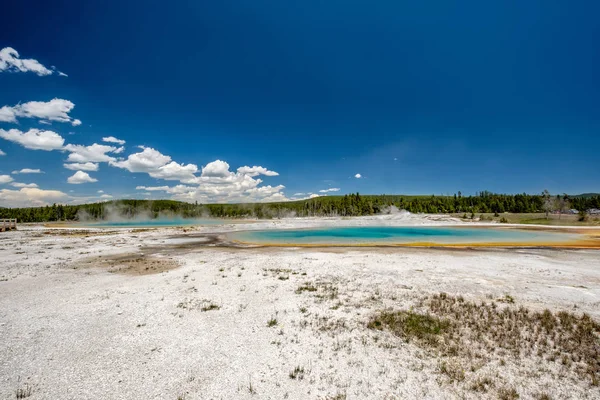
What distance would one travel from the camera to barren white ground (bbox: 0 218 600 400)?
21.1 ft

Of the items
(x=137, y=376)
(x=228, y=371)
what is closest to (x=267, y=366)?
(x=228, y=371)

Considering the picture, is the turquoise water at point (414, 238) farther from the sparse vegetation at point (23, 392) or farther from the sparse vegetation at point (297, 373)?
the sparse vegetation at point (23, 392)

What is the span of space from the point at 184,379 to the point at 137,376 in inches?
53.2

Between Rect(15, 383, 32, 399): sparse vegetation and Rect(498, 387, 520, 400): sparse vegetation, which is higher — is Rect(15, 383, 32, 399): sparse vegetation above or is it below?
above

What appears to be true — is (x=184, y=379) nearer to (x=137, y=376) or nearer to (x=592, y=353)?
(x=137, y=376)

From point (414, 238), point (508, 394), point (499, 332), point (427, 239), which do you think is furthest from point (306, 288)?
point (414, 238)

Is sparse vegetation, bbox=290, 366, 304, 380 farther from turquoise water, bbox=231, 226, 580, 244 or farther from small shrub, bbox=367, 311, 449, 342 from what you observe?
turquoise water, bbox=231, 226, 580, 244

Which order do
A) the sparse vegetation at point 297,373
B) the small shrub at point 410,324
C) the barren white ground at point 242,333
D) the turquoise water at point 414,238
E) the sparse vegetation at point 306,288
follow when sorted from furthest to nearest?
1. the turquoise water at point 414,238
2. the sparse vegetation at point 306,288
3. the small shrub at point 410,324
4. the sparse vegetation at point 297,373
5. the barren white ground at point 242,333

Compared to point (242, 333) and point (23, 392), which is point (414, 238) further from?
point (23, 392)

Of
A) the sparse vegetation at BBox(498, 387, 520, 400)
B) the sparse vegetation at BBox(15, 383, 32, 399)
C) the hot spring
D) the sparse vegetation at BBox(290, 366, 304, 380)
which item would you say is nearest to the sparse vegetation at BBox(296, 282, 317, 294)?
the sparse vegetation at BBox(290, 366, 304, 380)

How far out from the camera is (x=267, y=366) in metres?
7.35

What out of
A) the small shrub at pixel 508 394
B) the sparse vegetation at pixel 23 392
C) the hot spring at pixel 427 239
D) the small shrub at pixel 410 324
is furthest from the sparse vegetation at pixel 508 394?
the hot spring at pixel 427 239

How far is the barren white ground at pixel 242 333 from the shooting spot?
6438mm

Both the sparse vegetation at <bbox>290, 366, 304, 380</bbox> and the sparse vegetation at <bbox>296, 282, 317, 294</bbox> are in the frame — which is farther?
the sparse vegetation at <bbox>296, 282, 317, 294</bbox>
